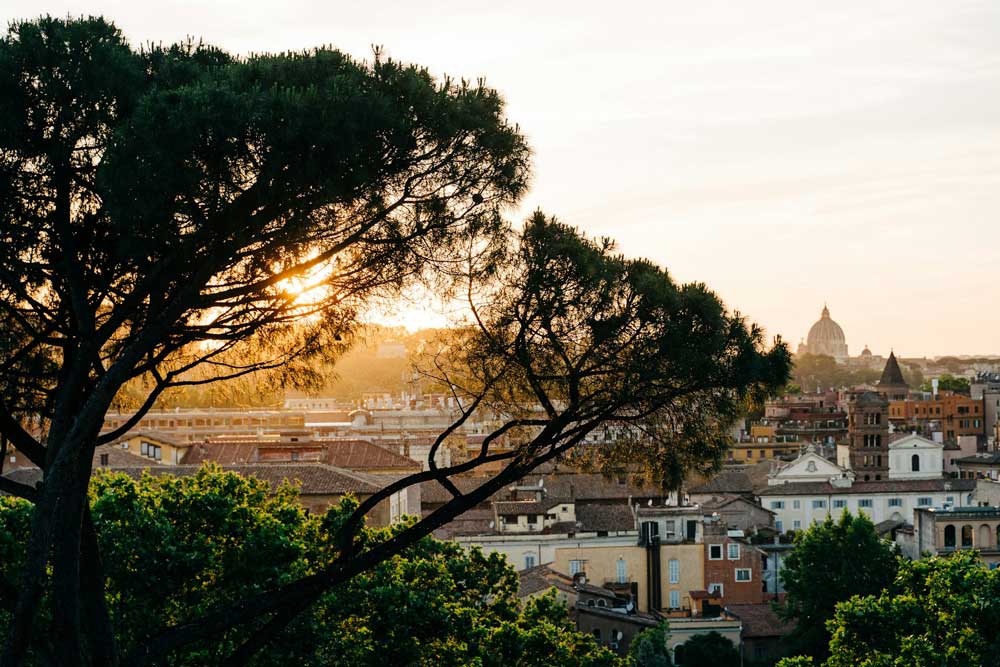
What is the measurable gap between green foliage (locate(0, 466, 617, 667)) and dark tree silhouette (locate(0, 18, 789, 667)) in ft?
10.9

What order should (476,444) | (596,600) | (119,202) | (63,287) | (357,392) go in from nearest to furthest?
(119,202) → (63,287) → (596,600) → (476,444) → (357,392)

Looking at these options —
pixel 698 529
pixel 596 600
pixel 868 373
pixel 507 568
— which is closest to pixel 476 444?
pixel 698 529

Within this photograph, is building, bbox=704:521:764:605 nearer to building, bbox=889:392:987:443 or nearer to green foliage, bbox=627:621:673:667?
green foliage, bbox=627:621:673:667

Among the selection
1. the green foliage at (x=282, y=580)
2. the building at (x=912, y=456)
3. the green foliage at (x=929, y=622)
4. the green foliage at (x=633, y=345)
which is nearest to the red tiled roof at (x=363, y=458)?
the green foliage at (x=929, y=622)

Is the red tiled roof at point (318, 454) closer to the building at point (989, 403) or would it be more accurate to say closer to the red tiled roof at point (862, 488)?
the red tiled roof at point (862, 488)

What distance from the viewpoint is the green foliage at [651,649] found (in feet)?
113

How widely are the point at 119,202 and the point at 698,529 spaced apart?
36.8 meters

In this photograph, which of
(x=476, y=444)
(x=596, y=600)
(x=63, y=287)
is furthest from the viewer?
(x=476, y=444)

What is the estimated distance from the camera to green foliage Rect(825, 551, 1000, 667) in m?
20.7

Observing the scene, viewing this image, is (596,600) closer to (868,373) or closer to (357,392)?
(357,392)

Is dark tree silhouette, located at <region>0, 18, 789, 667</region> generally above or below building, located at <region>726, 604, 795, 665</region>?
above

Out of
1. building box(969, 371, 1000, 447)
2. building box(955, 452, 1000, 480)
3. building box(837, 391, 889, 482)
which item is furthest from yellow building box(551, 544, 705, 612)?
building box(969, 371, 1000, 447)

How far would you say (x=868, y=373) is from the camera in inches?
7131

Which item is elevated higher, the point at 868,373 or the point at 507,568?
the point at 868,373
